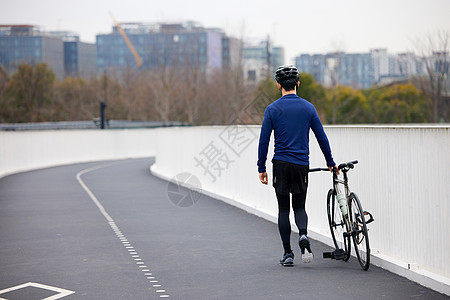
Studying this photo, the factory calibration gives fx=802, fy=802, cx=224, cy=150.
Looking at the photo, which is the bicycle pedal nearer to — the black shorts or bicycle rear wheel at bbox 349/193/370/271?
bicycle rear wheel at bbox 349/193/370/271

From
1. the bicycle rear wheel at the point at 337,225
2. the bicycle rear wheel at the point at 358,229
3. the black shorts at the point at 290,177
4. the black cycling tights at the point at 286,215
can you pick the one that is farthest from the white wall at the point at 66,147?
the bicycle rear wheel at the point at 358,229

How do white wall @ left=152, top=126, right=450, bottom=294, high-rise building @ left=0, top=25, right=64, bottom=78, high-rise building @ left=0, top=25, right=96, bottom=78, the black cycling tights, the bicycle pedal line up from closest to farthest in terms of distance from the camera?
white wall @ left=152, top=126, right=450, bottom=294
the black cycling tights
the bicycle pedal
high-rise building @ left=0, top=25, right=64, bottom=78
high-rise building @ left=0, top=25, right=96, bottom=78

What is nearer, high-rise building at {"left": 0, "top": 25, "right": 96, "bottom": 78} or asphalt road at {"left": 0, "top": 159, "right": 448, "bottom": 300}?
asphalt road at {"left": 0, "top": 159, "right": 448, "bottom": 300}

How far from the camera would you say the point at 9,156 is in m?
30.7

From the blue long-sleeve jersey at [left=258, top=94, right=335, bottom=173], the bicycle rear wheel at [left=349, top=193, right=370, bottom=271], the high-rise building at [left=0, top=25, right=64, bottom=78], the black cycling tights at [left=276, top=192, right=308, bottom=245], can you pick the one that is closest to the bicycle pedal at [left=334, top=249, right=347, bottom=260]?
the bicycle rear wheel at [left=349, top=193, right=370, bottom=271]

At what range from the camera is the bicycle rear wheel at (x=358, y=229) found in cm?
779

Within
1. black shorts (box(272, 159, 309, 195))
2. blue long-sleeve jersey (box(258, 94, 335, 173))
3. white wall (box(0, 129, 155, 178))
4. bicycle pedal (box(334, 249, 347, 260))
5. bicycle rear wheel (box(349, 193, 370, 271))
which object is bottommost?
white wall (box(0, 129, 155, 178))

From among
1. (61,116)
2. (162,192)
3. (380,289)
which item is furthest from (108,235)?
(61,116)

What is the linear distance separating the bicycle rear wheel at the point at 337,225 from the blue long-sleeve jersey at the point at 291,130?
2.28ft

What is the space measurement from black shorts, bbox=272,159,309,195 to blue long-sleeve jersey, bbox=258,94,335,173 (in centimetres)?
5

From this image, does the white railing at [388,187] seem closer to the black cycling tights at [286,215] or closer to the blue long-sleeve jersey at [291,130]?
the blue long-sleeve jersey at [291,130]

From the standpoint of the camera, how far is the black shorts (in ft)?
27.1

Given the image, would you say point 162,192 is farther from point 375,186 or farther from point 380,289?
point 380,289

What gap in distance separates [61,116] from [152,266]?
293ft
